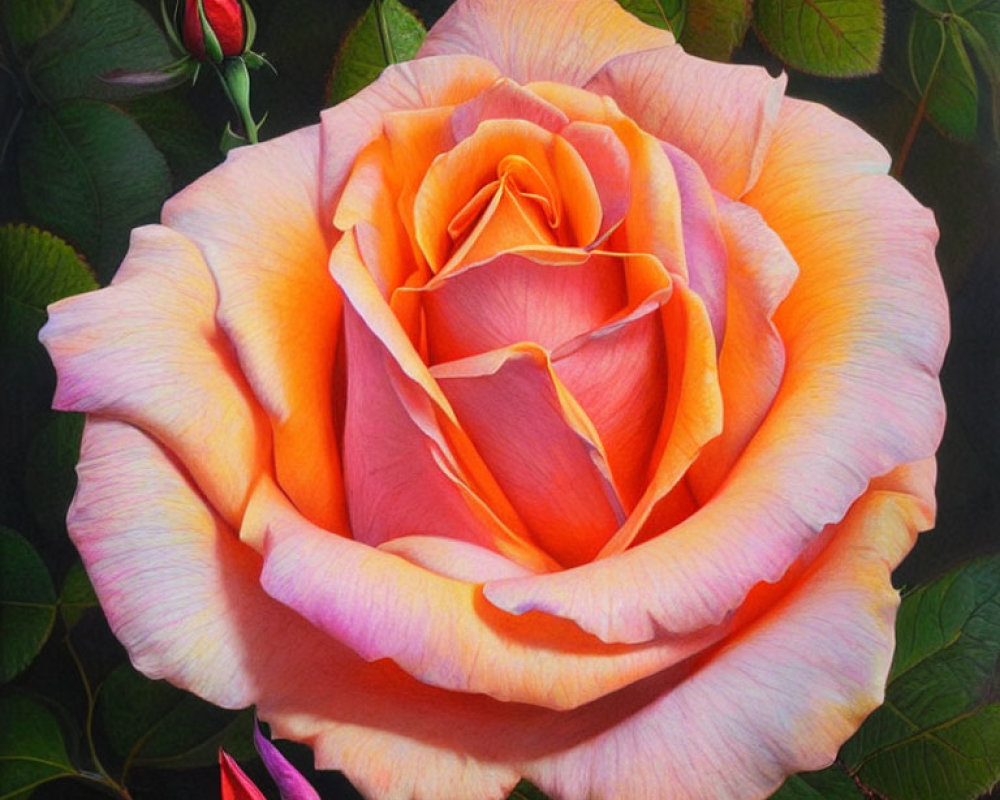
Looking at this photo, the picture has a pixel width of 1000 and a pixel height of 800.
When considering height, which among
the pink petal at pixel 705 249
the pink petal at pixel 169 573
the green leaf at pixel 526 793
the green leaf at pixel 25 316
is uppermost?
the pink petal at pixel 705 249

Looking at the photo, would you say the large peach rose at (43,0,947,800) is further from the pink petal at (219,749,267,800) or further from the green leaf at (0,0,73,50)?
the green leaf at (0,0,73,50)

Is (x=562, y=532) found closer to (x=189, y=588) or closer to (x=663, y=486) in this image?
(x=663, y=486)

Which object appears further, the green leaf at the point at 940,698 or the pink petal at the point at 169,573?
the green leaf at the point at 940,698

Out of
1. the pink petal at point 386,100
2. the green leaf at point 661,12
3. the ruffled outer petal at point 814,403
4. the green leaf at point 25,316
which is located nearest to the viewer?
the ruffled outer petal at point 814,403

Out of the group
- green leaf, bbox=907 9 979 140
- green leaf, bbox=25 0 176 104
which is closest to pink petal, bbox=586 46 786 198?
green leaf, bbox=907 9 979 140

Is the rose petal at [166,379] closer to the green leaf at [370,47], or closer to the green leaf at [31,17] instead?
the green leaf at [370,47]

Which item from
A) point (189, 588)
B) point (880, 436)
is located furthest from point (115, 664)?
point (880, 436)

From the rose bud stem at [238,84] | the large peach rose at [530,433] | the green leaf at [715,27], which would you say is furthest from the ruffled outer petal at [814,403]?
the rose bud stem at [238,84]
